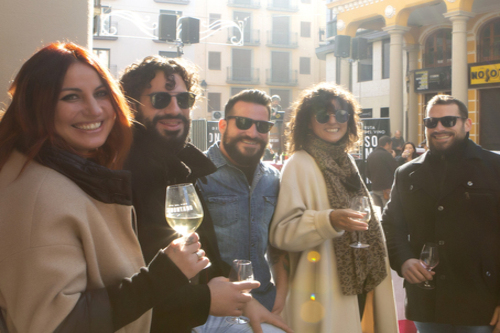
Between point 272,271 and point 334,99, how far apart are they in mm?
1146

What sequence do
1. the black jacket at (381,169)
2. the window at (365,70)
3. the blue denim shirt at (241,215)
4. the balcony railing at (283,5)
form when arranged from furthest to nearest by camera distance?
the balcony railing at (283,5), the window at (365,70), the black jacket at (381,169), the blue denim shirt at (241,215)

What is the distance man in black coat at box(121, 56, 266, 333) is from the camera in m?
1.65

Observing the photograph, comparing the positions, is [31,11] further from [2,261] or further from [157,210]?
[2,261]

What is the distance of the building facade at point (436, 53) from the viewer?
1213 centimetres

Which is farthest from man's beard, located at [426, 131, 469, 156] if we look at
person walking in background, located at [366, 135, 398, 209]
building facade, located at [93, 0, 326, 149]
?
building facade, located at [93, 0, 326, 149]

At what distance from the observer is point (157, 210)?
1.88 meters

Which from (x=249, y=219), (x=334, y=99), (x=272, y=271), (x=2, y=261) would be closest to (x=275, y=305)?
(x=272, y=271)

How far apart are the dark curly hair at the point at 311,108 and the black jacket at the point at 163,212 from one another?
73cm

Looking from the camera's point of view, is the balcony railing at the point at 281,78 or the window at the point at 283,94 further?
the window at the point at 283,94

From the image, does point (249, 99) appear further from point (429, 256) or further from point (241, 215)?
point (429, 256)

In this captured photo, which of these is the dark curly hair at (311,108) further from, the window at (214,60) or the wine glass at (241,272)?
the window at (214,60)

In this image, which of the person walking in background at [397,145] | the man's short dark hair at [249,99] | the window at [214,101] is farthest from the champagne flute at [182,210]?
the window at [214,101]

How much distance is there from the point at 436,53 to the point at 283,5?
2629 centimetres

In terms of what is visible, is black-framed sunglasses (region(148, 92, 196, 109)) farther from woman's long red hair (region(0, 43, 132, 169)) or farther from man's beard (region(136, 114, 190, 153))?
woman's long red hair (region(0, 43, 132, 169))
